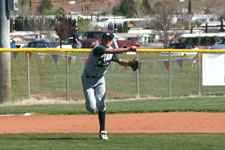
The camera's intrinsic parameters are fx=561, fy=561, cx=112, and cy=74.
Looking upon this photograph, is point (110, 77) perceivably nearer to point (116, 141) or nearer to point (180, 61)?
point (180, 61)

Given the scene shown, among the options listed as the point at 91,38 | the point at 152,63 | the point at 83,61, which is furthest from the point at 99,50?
the point at 91,38

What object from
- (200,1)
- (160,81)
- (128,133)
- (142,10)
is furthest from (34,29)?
(200,1)

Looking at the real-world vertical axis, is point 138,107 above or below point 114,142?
below

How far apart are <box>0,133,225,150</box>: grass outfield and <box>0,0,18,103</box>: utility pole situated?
576 cm

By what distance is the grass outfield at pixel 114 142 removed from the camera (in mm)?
8773

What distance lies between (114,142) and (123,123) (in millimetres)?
3226

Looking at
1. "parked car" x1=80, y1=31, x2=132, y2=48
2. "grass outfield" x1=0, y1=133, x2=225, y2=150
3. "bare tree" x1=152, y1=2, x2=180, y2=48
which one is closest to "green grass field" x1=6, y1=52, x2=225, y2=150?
"grass outfield" x1=0, y1=133, x2=225, y2=150

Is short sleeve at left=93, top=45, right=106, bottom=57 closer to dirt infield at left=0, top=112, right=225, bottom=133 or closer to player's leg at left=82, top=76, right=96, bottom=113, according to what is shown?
player's leg at left=82, top=76, right=96, bottom=113

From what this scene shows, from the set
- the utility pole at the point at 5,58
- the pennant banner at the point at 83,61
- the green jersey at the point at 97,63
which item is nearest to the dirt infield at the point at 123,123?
the green jersey at the point at 97,63

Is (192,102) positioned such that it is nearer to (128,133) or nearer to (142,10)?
(128,133)

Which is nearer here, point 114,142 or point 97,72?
point 114,142

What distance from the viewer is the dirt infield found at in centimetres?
1170

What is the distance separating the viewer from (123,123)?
1260 cm

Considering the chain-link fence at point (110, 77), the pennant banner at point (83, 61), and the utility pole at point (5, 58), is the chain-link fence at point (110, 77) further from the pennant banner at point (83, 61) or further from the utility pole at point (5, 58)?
the utility pole at point (5, 58)
